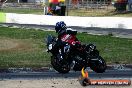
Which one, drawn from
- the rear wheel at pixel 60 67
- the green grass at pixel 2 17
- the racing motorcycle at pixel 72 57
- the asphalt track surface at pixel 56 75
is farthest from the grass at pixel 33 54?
the green grass at pixel 2 17

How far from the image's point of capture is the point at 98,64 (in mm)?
12094

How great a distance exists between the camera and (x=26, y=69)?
43.1 feet

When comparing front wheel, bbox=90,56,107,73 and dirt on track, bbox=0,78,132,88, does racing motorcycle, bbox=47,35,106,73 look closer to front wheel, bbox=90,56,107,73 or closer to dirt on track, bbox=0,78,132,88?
front wheel, bbox=90,56,107,73

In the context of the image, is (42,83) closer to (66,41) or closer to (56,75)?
(56,75)

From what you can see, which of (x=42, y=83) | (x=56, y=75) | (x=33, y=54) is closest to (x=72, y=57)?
(x=56, y=75)

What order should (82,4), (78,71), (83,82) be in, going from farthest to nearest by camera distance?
(82,4)
(78,71)
(83,82)

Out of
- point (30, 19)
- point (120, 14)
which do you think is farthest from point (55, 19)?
point (120, 14)

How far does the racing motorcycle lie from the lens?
11.9m

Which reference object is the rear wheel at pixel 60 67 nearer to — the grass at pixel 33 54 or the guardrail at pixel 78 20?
the grass at pixel 33 54

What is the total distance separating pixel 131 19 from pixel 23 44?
13327 millimetres

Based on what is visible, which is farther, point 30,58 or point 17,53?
point 17,53

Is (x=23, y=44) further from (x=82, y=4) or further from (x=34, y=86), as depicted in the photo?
(x=82, y=4)

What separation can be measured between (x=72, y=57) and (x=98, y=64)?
→ 0.89 metres

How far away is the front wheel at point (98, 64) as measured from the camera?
12000 mm
